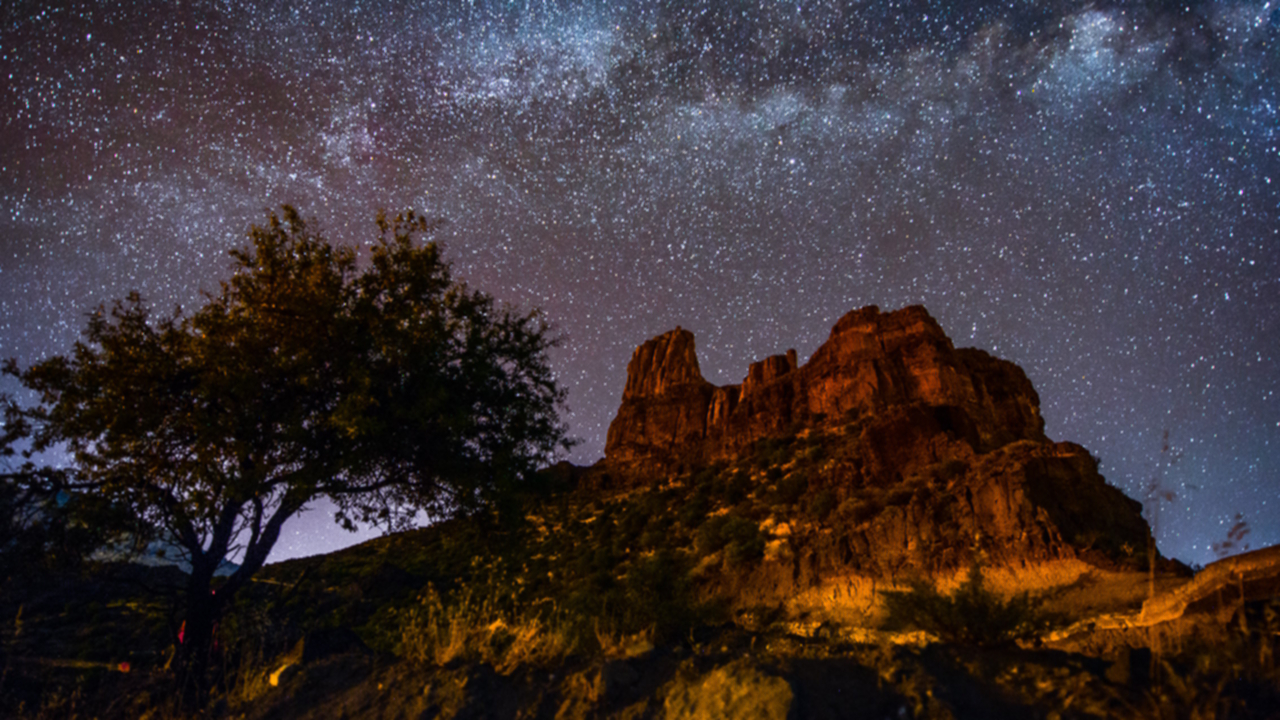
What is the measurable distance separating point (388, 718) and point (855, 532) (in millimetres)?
21918

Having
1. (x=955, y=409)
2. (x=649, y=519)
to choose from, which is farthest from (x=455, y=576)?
(x=955, y=409)

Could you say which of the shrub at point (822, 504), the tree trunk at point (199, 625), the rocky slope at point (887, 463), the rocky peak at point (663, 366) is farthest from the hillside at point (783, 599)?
the rocky peak at point (663, 366)

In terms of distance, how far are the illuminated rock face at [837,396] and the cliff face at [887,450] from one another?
0.55ft

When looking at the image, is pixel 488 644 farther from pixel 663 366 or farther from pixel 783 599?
pixel 663 366

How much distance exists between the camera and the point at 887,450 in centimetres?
3288

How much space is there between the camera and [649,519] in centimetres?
4069

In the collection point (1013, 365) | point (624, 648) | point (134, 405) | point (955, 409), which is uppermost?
point (1013, 365)

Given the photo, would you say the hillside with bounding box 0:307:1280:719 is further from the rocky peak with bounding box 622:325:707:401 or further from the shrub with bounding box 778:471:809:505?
the rocky peak with bounding box 622:325:707:401

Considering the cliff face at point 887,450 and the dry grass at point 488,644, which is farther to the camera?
the cliff face at point 887,450

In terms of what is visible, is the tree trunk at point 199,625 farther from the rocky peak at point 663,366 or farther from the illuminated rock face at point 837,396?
the rocky peak at point 663,366

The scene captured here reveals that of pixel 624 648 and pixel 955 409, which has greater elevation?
pixel 955 409

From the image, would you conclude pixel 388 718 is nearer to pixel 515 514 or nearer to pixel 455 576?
pixel 515 514

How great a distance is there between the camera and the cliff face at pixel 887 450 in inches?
807

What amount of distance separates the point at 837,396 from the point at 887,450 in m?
21.7
